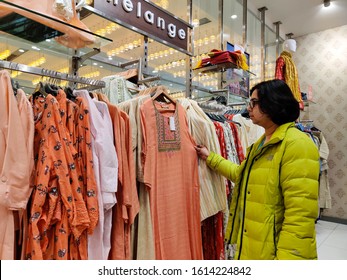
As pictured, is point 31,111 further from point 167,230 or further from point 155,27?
point 155,27

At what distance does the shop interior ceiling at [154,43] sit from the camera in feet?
6.47

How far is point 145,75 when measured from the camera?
2.18m

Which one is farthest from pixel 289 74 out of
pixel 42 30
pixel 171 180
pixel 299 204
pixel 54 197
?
pixel 54 197

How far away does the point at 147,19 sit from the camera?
213 cm

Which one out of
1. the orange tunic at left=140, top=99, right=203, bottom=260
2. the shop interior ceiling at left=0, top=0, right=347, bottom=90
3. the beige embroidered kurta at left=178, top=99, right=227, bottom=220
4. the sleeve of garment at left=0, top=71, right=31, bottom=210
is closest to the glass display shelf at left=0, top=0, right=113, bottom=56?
the shop interior ceiling at left=0, top=0, right=347, bottom=90

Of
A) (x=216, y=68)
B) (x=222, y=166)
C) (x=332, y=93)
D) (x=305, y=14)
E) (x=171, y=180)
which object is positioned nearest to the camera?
(x=171, y=180)

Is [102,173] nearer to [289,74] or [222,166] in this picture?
[222,166]

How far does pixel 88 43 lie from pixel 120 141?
61 centimetres

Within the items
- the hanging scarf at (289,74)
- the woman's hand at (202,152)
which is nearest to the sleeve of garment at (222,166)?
the woman's hand at (202,152)

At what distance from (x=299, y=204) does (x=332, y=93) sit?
4.85 metres

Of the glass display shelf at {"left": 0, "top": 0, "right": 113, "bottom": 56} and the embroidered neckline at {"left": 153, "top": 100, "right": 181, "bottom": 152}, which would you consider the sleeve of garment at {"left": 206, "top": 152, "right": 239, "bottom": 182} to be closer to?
the embroidered neckline at {"left": 153, "top": 100, "right": 181, "bottom": 152}

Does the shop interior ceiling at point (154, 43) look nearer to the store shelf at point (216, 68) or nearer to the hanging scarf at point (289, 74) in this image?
the store shelf at point (216, 68)

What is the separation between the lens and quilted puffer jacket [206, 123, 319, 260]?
1079 mm

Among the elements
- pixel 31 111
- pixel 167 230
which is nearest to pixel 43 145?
pixel 31 111
